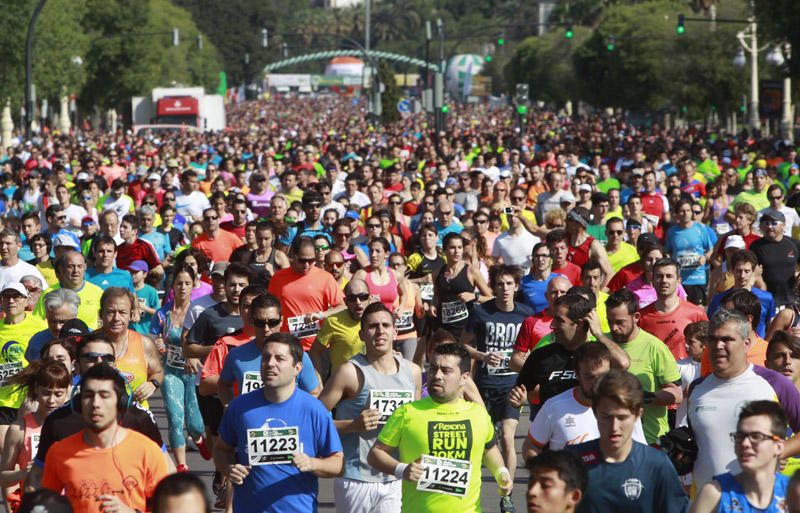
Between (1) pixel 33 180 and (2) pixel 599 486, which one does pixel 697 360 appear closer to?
(2) pixel 599 486

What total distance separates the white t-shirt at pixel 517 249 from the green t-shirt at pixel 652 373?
561cm

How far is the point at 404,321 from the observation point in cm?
1145

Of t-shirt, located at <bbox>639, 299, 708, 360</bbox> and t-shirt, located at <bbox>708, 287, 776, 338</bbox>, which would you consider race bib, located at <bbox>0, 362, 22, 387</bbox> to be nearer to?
t-shirt, located at <bbox>639, 299, 708, 360</bbox>

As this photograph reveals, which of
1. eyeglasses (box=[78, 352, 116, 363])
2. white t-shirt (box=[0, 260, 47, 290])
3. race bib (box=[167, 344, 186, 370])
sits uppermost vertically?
eyeglasses (box=[78, 352, 116, 363])

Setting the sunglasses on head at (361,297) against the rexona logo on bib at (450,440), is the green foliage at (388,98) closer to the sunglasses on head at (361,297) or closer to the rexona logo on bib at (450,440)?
the sunglasses on head at (361,297)

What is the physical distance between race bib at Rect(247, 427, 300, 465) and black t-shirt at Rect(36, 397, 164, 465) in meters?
0.39

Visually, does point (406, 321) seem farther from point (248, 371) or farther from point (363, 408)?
point (363, 408)

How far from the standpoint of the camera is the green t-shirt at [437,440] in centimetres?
698

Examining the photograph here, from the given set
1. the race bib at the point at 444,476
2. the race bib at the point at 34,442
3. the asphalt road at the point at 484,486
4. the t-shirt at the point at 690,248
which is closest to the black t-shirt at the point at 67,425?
the race bib at the point at 34,442

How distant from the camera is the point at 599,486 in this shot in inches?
227

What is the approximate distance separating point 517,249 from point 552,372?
5819 millimetres

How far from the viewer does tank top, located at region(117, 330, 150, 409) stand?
29.0 feet

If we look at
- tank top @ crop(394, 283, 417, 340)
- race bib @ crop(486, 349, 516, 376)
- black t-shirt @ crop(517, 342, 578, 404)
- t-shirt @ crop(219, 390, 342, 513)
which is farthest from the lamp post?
t-shirt @ crop(219, 390, 342, 513)

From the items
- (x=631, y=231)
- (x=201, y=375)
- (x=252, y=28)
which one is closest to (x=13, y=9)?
(x=631, y=231)
